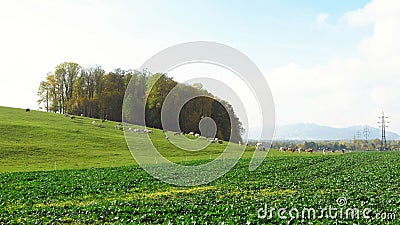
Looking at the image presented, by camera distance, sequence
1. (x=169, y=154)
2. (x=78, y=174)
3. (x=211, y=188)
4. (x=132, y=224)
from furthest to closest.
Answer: (x=169, y=154) < (x=78, y=174) < (x=211, y=188) < (x=132, y=224)

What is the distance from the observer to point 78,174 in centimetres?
3603

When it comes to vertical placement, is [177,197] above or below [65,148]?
below

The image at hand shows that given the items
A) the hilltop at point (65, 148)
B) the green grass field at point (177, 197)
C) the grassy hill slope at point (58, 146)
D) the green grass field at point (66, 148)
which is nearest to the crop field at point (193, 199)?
the green grass field at point (177, 197)

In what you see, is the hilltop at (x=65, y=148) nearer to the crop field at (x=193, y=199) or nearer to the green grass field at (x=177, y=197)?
the green grass field at (x=177, y=197)

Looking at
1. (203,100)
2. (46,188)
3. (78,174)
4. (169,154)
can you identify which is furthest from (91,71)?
(203,100)

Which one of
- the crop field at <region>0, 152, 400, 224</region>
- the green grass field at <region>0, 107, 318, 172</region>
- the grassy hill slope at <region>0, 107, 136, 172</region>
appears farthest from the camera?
the grassy hill slope at <region>0, 107, 136, 172</region>

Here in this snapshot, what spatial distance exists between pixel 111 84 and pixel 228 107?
91.7 m

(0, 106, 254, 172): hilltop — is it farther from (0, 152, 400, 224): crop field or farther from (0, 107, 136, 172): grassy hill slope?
(0, 152, 400, 224): crop field

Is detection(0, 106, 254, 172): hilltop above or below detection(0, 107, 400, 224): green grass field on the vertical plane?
above

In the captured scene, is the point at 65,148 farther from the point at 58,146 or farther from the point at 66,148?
the point at 58,146

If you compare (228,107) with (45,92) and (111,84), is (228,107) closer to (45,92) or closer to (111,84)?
(111,84)

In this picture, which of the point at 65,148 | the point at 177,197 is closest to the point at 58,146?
the point at 65,148

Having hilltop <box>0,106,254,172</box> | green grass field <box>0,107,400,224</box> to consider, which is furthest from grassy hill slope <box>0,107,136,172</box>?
green grass field <box>0,107,400,224</box>

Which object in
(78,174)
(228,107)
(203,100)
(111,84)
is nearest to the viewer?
(228,107)
